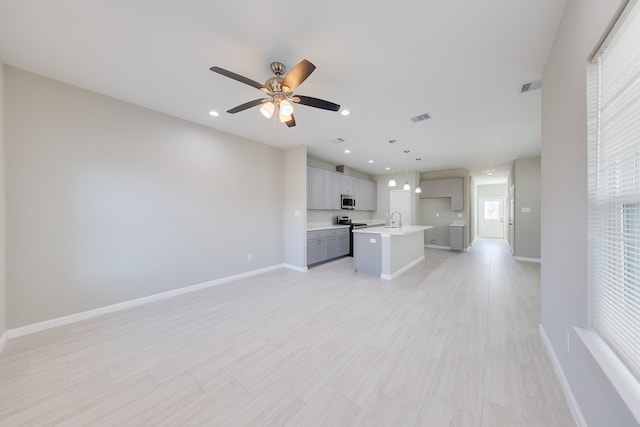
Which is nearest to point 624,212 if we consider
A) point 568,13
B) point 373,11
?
point 568,13

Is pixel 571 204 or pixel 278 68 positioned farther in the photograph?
pixel 278 68

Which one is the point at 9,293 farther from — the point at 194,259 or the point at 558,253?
the point at 558,253

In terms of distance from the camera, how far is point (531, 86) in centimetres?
264

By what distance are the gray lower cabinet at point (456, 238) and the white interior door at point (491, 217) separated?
5.49 metres

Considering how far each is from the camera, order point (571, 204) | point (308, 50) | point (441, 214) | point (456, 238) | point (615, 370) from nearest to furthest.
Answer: point (615, 370), point (571, 204), point (308, 50), point (456, 238), point (441, 214)

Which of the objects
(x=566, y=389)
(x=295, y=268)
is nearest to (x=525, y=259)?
(x=566, y=389)

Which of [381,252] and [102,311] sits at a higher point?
[381,252]

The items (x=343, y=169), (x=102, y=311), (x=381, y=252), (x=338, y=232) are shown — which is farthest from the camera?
(x=343, y=169)

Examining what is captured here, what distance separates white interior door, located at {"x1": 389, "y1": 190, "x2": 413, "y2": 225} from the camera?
783cm

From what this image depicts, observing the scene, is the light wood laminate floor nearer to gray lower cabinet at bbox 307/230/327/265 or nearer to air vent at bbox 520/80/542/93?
gray lower cabinet at bbox 307/230/327/265

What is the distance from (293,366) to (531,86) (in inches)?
157

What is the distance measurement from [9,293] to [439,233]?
9535 mm

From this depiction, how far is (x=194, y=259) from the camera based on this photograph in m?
3.77

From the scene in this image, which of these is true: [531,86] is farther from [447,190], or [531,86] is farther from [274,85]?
[447,190]
